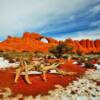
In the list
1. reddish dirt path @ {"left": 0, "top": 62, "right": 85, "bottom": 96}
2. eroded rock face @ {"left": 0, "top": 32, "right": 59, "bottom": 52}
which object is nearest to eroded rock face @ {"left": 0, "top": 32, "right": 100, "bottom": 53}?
eroded rock face @ {"left": 0, "top": 32, "right": 59, "bottom": 52}

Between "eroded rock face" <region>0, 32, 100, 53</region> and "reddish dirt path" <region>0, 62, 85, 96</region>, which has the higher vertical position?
"eroded rock face" <region>0, 32, 100, 53</region>

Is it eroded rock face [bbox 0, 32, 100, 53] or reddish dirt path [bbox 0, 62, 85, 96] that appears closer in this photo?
reddish dirt path [bbox 0, 62, 85, 96]

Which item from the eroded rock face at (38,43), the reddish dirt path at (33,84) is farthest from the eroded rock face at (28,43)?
the reddish dirt path at (33,84)

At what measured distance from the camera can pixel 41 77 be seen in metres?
16.7

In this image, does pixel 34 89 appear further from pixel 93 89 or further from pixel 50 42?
pixel 50 42

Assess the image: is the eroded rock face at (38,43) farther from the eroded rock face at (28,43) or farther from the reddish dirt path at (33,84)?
the reddish dirt path at (33,84)

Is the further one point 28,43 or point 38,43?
point 38,43

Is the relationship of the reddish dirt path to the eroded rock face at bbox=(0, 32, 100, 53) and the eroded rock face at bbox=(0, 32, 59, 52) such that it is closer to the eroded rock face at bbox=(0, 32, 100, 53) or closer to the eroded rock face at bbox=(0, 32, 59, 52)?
the eroded rock face at bbox=(0, 32, 59, 52)

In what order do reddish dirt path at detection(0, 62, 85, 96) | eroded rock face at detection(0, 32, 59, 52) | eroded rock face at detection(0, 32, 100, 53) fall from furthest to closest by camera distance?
eroded rock face at detection(0, 32, 100, 53)
eroded rock face at detection(0, 32, 59, 52)
reddish dirt path at detection(0, 62, 85, 96)

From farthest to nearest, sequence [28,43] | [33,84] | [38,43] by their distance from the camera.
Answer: [38,43]
[28,43]
[33,84]

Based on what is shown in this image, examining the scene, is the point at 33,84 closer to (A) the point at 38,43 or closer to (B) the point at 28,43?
(B) the point at 28,43

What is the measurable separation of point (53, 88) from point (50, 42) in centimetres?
13227

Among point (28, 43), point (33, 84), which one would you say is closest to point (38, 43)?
point (28, 43)

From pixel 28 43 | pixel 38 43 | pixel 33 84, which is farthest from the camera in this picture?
pixel 38 43
